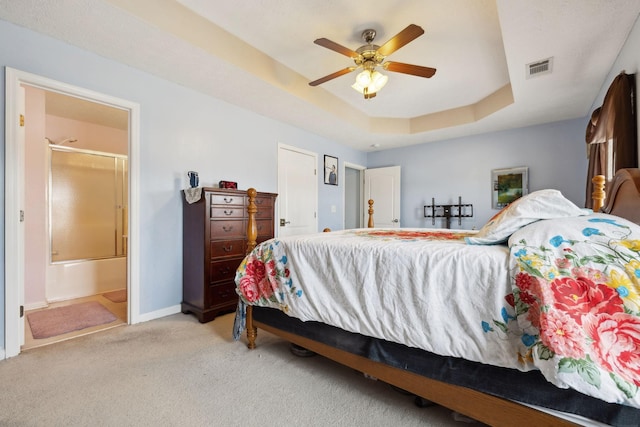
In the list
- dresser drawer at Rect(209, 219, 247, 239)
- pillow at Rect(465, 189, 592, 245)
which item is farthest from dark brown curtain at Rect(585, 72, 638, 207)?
dresser drawer at Rect(209, 219, 247, 239)

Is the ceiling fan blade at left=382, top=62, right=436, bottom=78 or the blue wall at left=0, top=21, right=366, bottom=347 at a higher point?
the ceiling fan blade at left=382, top=62, right=436, bottom=78

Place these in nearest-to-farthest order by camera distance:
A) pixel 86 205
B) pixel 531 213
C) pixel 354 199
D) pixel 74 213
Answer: pixel 531 213
pixel 74 213
pixel 86 205
pixel 354 199

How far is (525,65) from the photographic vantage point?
2.51m

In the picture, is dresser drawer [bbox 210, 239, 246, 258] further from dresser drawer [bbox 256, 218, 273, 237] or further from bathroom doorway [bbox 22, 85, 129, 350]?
bathroom doorway [bbox 22, 85, 129, 350]

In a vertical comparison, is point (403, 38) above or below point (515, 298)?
above

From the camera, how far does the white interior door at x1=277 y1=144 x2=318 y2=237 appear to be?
13.3 ft

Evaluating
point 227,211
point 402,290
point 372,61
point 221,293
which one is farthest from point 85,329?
point 372,61

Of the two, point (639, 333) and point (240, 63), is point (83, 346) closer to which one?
point (240, 63)

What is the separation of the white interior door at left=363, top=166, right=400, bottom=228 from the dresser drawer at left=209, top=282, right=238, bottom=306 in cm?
333

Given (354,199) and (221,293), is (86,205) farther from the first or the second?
(354,199)

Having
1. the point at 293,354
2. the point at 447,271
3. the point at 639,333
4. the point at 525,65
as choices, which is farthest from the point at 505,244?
the point at 525,65

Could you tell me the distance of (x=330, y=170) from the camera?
4926 millimetres

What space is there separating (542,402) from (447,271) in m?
0.52

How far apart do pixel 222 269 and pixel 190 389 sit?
130 cm
